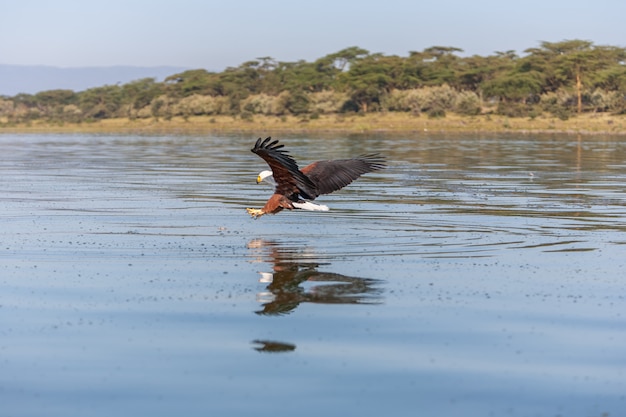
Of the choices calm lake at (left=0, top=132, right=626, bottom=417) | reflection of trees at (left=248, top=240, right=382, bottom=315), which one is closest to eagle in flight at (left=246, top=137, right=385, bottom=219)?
calm lake at (left=0, top=132, right=626, bottom=417)

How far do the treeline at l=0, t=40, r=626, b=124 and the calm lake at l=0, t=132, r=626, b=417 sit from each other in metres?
62.4

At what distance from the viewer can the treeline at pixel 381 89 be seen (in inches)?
3243

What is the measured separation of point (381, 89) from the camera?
8956cm

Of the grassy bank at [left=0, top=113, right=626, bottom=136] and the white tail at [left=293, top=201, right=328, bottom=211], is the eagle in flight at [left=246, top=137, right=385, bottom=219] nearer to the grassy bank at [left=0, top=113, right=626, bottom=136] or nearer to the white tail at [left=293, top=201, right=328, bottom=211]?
the white tail at [left=293, top=201, right=328, bottom=211]

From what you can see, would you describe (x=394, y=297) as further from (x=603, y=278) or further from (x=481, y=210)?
(x=481, y=210)

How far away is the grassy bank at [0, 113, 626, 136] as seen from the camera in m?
72.1

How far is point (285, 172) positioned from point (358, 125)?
207 ft

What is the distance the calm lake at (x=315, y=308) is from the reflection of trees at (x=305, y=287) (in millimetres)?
34

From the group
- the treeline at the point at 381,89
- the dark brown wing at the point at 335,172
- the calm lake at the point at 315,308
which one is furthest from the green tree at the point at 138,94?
the dark brown wing at the point at 335,172

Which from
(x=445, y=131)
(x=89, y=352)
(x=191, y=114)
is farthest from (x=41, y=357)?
(x=191, y=114)

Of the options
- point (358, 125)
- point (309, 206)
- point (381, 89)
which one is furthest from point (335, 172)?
point (381, 89)

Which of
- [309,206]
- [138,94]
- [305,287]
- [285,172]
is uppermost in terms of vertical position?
[138,94]

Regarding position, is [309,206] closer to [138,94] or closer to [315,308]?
[315,308]

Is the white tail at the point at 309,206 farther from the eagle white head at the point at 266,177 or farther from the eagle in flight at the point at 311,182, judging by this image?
the eagle white head at the point at 266,177
